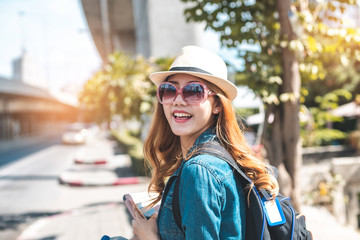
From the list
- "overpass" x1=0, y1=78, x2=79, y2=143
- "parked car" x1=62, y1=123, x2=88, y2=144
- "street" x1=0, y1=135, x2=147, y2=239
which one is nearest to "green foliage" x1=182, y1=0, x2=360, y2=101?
"street" x1=0, y1=135, x2=147, y2=239

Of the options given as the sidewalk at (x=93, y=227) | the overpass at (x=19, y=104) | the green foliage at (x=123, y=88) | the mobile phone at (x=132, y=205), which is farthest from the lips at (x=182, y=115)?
the overpass at (x=19, y=104)

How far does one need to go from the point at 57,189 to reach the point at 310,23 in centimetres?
917

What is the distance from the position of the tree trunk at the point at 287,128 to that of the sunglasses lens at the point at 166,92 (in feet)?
7.75

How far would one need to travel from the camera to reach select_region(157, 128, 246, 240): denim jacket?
1.26 meters

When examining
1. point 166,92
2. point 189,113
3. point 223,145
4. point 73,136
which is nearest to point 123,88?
point 166,92

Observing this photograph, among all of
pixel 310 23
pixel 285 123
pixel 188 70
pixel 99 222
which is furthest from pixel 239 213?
pixel 99 222

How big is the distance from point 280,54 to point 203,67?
104 inches

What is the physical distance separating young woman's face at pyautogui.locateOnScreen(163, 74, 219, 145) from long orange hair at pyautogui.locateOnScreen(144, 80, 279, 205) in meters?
0.06

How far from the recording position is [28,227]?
20.8 feet

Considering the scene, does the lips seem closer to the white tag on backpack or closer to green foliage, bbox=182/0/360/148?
the white tag on backpack

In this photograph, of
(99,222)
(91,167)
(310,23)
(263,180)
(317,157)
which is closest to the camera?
(263,180)

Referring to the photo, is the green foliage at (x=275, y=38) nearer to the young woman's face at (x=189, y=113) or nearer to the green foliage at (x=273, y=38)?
the green foliage at (x=273, y=38)

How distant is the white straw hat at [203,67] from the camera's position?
63.4 inches

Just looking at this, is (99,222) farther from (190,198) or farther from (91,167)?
(91,167)
